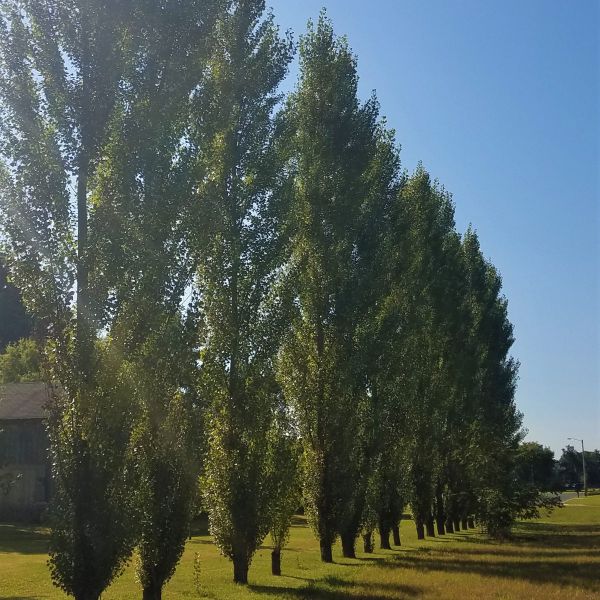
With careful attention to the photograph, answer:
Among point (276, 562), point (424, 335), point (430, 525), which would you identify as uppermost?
point (424, 335)

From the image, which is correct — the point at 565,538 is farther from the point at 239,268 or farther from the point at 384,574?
the point at 239,268

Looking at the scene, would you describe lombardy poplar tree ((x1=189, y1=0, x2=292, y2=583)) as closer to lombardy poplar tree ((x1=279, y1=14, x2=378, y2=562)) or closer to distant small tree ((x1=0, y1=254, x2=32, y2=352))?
lombardy poplar tree ((x1=279, y1=14, x2=378, y2=562))

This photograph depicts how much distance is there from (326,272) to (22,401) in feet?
91.5

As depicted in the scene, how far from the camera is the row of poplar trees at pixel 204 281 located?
1309 cm

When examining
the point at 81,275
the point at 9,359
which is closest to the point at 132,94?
the point at 81,275

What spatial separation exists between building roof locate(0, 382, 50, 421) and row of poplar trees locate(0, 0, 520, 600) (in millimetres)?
22934

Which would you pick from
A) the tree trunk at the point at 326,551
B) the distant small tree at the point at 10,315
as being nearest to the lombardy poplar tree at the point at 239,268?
the tree trunk at the point at 326,551

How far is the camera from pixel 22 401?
44.2 metres

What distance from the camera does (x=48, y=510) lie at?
12.5 m

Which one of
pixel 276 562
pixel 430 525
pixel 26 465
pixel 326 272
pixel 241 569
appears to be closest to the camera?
pixel 241 569

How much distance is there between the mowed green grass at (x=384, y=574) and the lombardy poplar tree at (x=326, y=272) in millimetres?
2218

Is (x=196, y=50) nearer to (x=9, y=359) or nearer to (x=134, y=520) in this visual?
(x=134, y=520)

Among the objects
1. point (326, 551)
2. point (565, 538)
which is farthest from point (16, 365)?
point (326, 551)

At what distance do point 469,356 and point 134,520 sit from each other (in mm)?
29255
